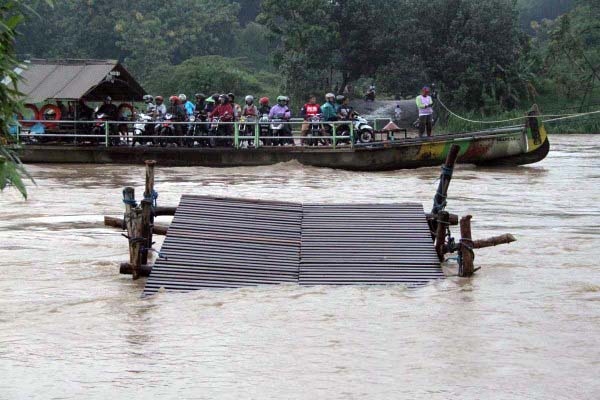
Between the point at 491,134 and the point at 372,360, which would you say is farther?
the point at 491,134

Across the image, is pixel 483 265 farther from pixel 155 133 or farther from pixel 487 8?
pixel 487 8

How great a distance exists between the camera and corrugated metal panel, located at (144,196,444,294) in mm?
10328

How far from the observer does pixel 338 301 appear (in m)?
9.72

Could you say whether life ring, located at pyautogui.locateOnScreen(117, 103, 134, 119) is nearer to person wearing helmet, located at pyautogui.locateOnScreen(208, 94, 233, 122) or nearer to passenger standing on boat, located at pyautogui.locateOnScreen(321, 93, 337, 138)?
→ person wearing helmet, located at pyautogui.locateOnScreen(208, 94, 233, 122)

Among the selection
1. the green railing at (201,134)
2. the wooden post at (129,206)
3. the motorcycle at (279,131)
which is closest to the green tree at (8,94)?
the wooden post at (129,206)

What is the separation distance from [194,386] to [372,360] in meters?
1.38

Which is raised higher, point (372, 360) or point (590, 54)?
point (590, 54)

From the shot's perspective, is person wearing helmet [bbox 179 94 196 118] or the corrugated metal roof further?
the corrugated metal roof

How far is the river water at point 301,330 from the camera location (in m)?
7.31

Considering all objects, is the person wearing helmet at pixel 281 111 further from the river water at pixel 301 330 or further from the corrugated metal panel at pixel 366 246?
the corrugated metal panel at pixel 366 246

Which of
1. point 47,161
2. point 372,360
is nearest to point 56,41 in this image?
point 47,161

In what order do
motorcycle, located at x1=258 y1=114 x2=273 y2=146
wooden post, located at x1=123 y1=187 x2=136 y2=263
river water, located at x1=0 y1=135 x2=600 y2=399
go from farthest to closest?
motorcycle, located at x1=258 y1=114 x2=273 y2=146
wooden post, located at x1=123 y1=187 x2=136 y2=263
river water, located at x1=0 y1=135 x2=600 y2=399

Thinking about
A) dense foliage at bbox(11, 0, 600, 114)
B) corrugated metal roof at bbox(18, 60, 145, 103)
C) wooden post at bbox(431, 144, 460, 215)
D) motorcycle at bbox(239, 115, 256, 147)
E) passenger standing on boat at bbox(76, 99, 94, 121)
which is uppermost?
dense foliage at bbox(11, 0, 600, 114)

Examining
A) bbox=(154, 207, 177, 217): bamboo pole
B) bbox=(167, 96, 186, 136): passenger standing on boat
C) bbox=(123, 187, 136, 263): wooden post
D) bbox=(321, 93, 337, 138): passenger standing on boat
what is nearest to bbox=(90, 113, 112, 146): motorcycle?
bbox=(167, 96, 186, 136): passenger standing on boat
